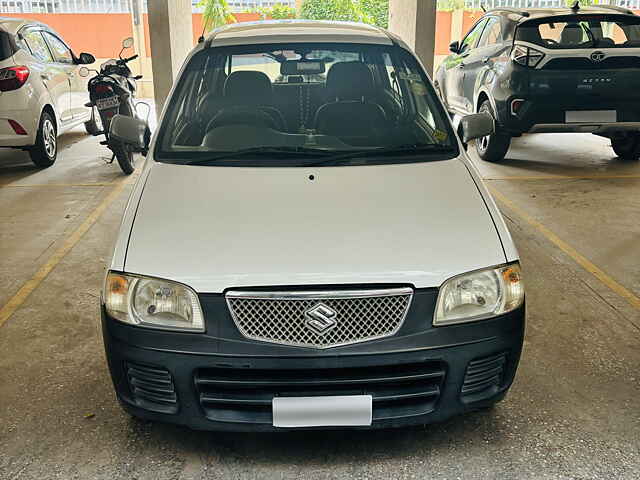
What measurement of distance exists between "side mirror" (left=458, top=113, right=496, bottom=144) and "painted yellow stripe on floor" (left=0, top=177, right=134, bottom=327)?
106 inches

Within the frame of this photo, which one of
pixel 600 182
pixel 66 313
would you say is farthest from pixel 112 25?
pixel 66 313

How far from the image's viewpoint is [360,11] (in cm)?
2095

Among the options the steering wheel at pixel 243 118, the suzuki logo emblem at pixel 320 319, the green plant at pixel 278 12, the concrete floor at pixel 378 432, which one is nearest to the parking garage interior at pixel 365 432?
the concrete floor at pixel 378 432

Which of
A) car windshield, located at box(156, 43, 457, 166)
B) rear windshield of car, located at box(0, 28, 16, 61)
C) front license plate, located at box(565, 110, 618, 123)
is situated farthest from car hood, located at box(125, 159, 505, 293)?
rear windshield of car, located at box(0, 28, 16, 61)

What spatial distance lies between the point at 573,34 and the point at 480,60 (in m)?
1.10

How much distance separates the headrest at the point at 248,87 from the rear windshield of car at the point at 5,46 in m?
4.50

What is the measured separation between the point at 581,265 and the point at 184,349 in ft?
10.6

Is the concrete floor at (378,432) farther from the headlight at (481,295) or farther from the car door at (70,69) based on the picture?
the car door at (70,69)

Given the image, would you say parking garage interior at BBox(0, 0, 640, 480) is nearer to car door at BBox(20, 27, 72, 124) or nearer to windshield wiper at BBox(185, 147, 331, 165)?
windshield wiper at BBox(185, 147, 331, 165)

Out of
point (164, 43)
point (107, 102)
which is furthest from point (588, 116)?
point (164, 43)

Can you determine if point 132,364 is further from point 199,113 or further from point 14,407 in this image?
point 199,113

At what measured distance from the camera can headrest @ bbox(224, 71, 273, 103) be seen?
135 inches

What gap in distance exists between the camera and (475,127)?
3.60m

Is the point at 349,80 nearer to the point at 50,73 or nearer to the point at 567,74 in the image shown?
the point at 567,74
